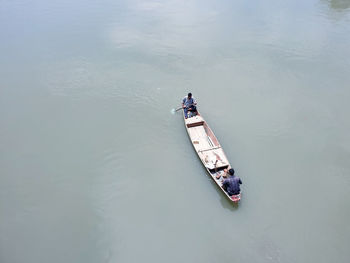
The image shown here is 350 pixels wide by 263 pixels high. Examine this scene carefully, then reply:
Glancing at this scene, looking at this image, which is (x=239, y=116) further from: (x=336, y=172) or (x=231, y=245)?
(x=231, y=245)

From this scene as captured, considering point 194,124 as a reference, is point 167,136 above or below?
below

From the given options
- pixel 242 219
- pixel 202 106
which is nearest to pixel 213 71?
pixel 202 106

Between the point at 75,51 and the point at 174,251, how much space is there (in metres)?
12.3

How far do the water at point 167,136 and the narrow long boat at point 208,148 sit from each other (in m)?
0.36

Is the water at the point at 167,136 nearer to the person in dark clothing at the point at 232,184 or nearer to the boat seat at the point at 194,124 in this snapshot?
the boat seat at the point at 194,124

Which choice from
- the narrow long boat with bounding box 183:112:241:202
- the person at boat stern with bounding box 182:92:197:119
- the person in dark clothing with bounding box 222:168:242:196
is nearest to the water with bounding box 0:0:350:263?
the narrow long boat with bounding box 183:112:241:202

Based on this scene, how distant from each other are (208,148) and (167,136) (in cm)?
→ 176

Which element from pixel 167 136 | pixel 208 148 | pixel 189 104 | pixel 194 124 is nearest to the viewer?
pixel 208 148

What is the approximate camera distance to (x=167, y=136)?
11773mm

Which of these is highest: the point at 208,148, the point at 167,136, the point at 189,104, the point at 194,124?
the point at 189,104

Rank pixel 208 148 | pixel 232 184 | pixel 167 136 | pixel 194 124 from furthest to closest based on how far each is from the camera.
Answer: pixel 194 124 → pixel 167 136 → pixel 208 148 → pixel 232 184

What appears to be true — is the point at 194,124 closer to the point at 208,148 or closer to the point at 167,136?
the point at 167,136

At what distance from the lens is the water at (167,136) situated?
872 cm

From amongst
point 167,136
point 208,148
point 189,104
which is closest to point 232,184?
point 208,148
